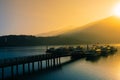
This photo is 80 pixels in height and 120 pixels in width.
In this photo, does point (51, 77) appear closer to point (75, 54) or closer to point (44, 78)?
point (44, 78)

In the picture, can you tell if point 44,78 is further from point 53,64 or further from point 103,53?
point 103,53

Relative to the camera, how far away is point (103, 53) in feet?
450

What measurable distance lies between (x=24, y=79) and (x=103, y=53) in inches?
3306

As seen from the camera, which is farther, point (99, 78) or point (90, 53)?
point (90, 53)

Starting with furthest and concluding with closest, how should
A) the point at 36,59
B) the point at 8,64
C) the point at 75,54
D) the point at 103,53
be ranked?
the point at 103,53
the point at 75,54
the point at 36,59
the point at 8,64

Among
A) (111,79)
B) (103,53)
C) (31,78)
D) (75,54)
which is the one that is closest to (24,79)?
(31,78)

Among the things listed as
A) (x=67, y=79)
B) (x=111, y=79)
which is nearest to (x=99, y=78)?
(x=111, y=79)

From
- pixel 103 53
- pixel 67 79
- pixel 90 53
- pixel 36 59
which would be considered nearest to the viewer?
pixel 67 79

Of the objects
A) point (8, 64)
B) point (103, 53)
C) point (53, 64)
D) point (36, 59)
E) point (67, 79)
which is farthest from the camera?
point (103, 53)

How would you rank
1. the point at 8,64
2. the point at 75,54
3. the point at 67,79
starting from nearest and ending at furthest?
the point at 8,64, the point at 67,79, the point at 75,54

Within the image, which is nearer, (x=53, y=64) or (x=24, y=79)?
(x=24, y=79)

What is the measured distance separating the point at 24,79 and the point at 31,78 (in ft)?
7.19

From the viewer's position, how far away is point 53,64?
86750 mm

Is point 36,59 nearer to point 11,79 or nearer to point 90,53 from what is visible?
point 11,79
